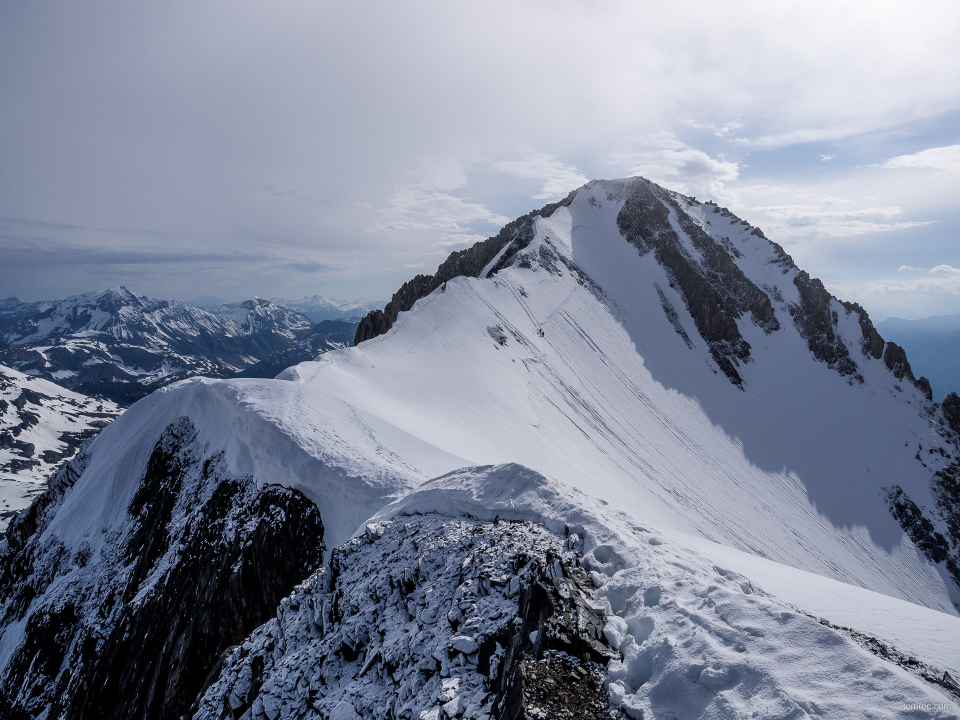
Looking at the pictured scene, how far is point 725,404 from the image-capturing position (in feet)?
217

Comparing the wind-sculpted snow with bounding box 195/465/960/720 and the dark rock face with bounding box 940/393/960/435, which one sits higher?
the dark rock face with bounding box 940/393/960/435

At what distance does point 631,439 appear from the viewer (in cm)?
4809

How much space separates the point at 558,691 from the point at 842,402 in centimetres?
8442

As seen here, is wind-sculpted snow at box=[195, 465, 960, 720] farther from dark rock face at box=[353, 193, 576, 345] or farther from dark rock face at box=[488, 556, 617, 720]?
dark rock face at box=[353, 193, 576, 345]

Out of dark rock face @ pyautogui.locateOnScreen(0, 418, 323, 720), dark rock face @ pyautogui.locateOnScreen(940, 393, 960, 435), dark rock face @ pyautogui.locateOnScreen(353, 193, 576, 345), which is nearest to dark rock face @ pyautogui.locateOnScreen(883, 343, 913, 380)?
dark rock face @ pyautogui.locateOnScreen(940, 393, 960, 435)

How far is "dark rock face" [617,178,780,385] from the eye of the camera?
73.9 metres

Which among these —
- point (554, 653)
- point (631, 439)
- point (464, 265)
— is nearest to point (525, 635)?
point (554, 653)

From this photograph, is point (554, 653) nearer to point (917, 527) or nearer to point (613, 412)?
point (613, 412)

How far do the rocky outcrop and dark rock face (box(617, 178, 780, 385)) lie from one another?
71469 millimetres

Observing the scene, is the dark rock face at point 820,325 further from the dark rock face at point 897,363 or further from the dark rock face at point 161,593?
the dark rock face at point 161,593

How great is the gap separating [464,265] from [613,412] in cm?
4686

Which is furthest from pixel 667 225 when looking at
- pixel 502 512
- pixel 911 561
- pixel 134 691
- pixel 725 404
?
pixel 134 691

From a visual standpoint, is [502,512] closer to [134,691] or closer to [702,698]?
[702,698]

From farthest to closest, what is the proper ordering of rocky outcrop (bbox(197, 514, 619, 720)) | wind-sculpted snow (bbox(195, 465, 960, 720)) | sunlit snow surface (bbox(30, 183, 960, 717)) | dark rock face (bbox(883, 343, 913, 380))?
dark rock face (bbox(883, 343, 913, 380)) < sunlit snow surface (bbox(30, 183, 960, 717)) < rocky outcrop (bbox(197, 514, 619, 720)) < wind-sculpted snow (bbox(195, 465, 960, 720))
